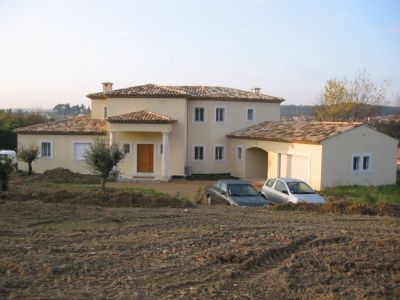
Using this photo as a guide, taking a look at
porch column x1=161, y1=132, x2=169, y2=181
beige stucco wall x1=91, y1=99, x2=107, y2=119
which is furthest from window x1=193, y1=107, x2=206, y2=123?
beige stucco wall x1=91, y1=99, x2=107, y2=119

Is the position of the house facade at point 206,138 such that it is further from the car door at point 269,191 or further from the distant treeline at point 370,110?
the distant treeline at point 370,110

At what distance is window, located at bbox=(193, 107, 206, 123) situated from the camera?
102 ft

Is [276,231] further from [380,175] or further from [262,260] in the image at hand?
[380,175]

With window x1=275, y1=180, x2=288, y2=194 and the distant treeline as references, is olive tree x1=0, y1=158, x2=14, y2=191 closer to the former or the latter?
window x1=275, y1=180, x2=288, y2=194

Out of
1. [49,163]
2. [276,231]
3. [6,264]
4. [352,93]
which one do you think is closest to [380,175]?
[276,231]

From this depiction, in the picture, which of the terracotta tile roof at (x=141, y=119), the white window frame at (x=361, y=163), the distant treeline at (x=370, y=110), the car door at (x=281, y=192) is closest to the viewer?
the car door at (x=281, y=192)

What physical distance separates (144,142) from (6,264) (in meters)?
21.9

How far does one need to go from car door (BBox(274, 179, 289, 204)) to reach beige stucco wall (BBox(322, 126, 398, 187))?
6.76 m

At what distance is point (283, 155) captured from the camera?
26922mm

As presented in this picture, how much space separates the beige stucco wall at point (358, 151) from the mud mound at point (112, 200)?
11.0m

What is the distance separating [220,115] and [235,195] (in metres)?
15.3

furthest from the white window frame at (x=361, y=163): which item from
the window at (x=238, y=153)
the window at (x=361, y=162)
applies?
the window at (x=238, y=153)

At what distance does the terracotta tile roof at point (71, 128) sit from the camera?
98.4 ft

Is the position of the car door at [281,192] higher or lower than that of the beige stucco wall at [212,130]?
lower
